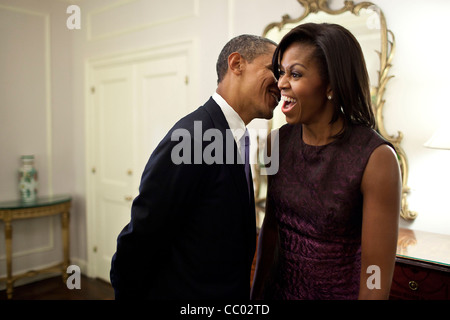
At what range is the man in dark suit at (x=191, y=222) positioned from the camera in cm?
109

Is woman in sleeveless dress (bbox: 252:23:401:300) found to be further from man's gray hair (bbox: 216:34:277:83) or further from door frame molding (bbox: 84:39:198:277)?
door frame molding (bbox: 84:39:198:277)

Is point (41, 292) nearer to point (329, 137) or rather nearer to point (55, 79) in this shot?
point (55, 79)

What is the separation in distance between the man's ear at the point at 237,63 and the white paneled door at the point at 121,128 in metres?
1.71

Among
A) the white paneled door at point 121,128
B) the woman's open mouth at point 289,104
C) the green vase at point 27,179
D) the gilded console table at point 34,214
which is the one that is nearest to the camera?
the woman's open mouth at point 289,104

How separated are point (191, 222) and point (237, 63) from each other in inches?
23.5

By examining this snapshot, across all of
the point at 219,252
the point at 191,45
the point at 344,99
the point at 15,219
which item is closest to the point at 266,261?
the point at 219,252

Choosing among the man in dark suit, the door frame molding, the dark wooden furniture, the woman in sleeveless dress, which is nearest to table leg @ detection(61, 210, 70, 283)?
the door frame molding

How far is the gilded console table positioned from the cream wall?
0.23m

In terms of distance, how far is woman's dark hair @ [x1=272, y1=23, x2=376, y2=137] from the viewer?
104cm

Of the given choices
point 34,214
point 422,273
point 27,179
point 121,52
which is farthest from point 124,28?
point 422,273

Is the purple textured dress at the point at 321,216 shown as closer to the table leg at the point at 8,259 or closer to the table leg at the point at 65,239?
the table leg at the point at 8,259

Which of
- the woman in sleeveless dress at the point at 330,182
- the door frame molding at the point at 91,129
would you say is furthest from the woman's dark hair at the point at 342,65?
the door frame molding at the point at 91,129

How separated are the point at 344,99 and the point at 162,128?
239cm

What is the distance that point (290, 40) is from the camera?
1.13 metres
